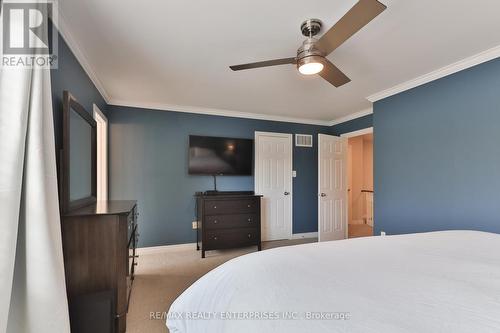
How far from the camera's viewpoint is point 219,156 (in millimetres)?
3955

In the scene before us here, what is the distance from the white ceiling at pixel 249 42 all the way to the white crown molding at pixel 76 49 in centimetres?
3

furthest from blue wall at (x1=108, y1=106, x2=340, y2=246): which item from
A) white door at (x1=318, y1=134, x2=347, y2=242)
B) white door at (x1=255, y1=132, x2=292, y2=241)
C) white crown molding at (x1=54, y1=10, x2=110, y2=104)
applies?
white door at (x1=318, y1=134, x2=347, y2=242)

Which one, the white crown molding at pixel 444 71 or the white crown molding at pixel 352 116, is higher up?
the white crown molding at pixel 444 71

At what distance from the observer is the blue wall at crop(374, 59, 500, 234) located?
7.40ft

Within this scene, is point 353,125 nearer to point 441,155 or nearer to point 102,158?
point 441,155

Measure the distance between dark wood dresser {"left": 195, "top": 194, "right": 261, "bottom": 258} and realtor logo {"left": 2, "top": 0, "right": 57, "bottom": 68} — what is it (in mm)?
2527

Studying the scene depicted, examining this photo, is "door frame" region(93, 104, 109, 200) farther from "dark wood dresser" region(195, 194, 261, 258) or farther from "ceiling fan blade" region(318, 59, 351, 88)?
"ceiling fan blade" region(318, 59, 351, 88)

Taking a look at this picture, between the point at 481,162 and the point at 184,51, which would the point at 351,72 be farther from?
the point at 184,51

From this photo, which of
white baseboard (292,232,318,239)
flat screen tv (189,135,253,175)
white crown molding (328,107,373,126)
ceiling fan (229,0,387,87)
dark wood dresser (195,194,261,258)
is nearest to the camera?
ceiling fan (229,0,387,87)

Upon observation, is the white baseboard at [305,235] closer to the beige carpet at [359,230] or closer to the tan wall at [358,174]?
the beige carpet at [359,230]

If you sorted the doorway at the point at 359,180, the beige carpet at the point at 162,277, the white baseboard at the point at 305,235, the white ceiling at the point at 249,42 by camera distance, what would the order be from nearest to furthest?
1. the white ceiling at the point at 249,42
2. the beige carpet at the point at 162,277
3. the white baseboard at the point at 305,235
4. the doorway at the point at 359,180

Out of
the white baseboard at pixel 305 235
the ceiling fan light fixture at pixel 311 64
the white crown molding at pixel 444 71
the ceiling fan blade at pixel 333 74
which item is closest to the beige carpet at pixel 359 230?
the white baseboard at pixel 305 235

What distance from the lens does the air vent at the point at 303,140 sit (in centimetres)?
462

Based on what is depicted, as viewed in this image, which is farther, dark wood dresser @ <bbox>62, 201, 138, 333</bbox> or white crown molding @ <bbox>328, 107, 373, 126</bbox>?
white crown molding @ <bbox>328, 107, 373, 126</bbox>
